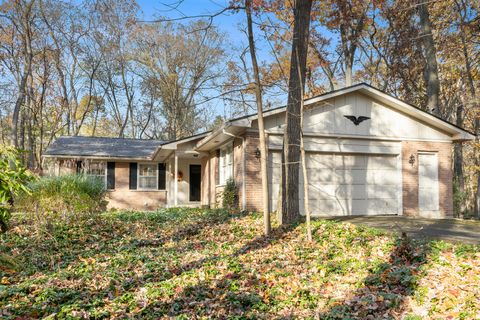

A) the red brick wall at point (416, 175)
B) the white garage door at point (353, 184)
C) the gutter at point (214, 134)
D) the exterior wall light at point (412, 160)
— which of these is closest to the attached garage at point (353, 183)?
the white garage door at point (353, 184)

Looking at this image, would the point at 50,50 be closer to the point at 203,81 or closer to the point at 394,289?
the point at 203,81

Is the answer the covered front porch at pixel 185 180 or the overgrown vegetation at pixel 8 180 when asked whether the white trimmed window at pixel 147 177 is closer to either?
the covered front porch at pixel 185 180

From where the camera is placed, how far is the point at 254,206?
12.2 m

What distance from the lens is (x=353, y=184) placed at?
13.3m

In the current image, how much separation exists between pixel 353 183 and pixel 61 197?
360 inches

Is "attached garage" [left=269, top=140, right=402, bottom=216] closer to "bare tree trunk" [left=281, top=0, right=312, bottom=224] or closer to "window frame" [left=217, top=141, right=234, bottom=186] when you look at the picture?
"window frame" [left=217, top=141, right=234, bottom=186]

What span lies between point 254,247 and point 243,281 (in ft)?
6.82

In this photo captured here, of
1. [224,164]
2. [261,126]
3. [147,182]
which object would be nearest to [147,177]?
[147,182]

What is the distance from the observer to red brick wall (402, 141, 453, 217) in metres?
13.6

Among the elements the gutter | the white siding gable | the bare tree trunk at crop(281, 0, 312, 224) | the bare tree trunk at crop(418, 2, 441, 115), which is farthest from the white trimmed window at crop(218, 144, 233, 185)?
the bare tree trunk at crop(418, 2, 441, 115)

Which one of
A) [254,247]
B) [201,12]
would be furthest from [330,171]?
[201,12]

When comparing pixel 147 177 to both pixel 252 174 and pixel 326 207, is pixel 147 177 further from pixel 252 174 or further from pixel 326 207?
pixel 326 207

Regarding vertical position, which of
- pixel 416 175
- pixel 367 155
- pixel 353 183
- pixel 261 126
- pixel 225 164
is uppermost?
pixel 261 126

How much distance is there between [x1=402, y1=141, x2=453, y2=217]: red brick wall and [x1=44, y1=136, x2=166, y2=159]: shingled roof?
33.0 ft
